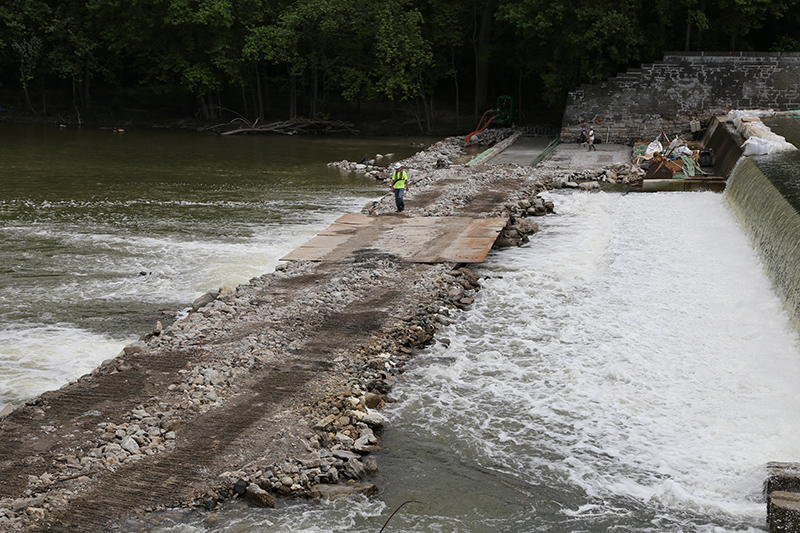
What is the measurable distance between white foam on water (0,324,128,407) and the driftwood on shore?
3674 centimetres

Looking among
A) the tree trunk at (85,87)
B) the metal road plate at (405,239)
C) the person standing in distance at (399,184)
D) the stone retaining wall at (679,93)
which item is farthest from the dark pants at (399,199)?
the tree trunk at (85,87)

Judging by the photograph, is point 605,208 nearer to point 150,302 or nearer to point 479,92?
point 150,302

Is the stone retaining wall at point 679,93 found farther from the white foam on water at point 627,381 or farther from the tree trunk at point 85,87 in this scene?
the tree trunk at point 85,87

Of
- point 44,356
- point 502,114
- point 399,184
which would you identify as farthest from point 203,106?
point 44,356

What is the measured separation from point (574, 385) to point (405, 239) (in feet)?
26.8

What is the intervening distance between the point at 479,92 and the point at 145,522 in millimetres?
43139

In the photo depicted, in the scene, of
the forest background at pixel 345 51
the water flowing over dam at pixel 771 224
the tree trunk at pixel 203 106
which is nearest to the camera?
the water flowing over dam at pixel 771 224

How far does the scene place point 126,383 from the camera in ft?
33.2

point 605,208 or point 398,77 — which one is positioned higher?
point 398,77

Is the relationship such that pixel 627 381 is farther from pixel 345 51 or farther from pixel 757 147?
pixel 345 51

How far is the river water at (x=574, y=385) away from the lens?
798 cm

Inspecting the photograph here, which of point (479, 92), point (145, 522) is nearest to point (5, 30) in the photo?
point (479, 92)

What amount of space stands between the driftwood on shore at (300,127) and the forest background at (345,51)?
4.50 ft

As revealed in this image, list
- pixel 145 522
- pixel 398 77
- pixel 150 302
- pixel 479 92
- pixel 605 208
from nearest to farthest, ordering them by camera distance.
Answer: pixel 145 522 < pixel 150 302 < pixel 605 208 < pixel 398 77 < pixel 479 92
